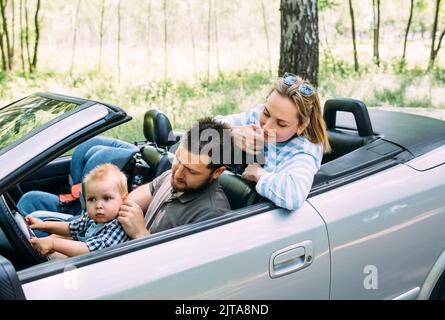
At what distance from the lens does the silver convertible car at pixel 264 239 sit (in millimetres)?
1558

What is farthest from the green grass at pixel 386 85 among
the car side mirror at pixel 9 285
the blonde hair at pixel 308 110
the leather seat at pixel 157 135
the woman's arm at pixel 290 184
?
the car side mirror at pixel 9 285

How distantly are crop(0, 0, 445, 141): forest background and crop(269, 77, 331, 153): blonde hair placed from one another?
4.53 m

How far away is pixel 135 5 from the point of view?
11438 millimetres

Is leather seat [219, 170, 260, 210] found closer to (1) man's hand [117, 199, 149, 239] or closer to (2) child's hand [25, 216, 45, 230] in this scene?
(1) man's hand [117, 199, 149, 239]

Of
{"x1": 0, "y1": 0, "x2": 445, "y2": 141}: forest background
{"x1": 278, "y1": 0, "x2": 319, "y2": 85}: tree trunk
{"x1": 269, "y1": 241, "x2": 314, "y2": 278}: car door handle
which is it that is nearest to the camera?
{"x1": 269, "y1": 241, "x2": 314, "y2": 278}: car door handle

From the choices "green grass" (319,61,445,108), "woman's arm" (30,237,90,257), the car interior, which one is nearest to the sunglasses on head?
the car interior

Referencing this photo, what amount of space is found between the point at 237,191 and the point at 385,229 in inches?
23.7

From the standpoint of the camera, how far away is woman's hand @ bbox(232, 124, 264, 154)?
2.20 m

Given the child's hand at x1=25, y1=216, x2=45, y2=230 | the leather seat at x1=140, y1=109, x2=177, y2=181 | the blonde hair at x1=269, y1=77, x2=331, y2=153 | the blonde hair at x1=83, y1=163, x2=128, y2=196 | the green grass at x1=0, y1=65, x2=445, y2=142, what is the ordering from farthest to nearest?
the green grass at x1=0, y1=65, x2=445, y2=142, the leather seat at x1=140, y1=109, x2=177, y2=181, the child's hand at x1=25, y1=216, x2=45, y2=230, the blonde hair at x1=269, y1=77, x2=331, y2=153, the blonde hair at x1=83, y1=163, x2=128, y2=196

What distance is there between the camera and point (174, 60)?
11273 millimetres

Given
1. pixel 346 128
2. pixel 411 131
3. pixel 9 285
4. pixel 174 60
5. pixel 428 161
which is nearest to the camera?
pixel 9 285

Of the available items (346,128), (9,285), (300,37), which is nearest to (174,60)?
(300,37)

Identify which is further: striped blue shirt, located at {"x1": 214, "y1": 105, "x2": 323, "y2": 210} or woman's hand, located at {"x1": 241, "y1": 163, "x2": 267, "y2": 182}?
woman's hand, located at {"x1": 241, "y1": 163, "x2": 267, "y2": 182}

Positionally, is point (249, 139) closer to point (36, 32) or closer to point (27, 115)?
point (27, 115)
